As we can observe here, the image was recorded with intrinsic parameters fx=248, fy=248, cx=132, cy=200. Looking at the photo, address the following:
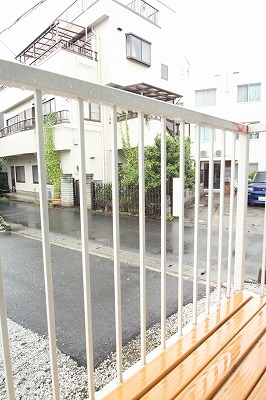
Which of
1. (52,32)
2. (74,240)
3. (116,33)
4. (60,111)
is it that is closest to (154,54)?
(116,33)

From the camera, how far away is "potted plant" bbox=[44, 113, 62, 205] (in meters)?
9.44

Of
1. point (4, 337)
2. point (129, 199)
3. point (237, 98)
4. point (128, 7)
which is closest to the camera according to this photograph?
point (4, 337)

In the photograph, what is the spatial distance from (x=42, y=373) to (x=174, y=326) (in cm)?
86

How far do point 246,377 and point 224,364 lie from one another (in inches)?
3.3

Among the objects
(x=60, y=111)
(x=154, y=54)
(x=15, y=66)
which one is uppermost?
(x=154, y=54)

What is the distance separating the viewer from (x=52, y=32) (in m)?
10.4

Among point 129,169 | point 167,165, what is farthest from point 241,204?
point 129,169

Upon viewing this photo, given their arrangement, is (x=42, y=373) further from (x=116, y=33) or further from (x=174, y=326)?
(x=116, y=33)

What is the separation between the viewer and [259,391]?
862 mm

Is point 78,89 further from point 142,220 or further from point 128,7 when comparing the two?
point 128,7

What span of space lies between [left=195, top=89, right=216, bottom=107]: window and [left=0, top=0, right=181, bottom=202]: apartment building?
8.49 feet

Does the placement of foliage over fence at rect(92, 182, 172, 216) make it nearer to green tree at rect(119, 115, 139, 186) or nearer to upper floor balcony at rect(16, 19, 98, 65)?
green tree at rect(119, 115, 139, 186)

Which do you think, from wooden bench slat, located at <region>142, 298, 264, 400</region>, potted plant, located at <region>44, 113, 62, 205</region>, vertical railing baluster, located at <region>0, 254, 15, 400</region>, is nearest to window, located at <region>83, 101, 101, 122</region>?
potted plant, located at <region>44, 113, 62, 205</region>

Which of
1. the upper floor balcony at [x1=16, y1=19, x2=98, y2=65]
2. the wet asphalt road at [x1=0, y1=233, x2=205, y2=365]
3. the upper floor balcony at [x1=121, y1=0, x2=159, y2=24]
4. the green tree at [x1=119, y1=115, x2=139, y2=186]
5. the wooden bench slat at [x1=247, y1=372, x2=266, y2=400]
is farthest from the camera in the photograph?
the upper floor balcony at [x1=121, y1=0, x2=159, y2=24]
